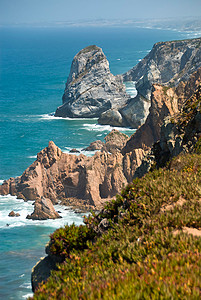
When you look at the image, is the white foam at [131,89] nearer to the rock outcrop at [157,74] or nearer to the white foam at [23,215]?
the rock outcrop at [157,74]

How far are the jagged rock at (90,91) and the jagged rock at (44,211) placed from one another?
6727 cm

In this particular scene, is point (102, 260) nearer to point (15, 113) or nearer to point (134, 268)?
point (134, 268)

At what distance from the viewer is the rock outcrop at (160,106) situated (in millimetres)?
50384

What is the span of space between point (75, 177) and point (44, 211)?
24.9ft

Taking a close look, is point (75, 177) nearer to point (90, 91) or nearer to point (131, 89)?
point (90, 91)

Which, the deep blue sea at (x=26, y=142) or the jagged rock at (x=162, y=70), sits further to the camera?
the jagged rock at (x=162, y=70)

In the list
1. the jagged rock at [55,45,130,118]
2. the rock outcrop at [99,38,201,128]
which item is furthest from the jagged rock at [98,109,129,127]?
the jagged rock at [55,45,130,118]

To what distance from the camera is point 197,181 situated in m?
11.7

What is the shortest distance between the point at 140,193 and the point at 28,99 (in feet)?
439

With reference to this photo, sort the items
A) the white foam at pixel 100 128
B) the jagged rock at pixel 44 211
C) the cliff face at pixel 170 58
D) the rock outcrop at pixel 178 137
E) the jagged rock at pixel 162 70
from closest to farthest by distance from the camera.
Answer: the rock outcrop at pixel 178 137 < the jagged rock at pixel 44 211 < the jagged rock at pixel 162 70 < the white foam at pixel 100 128 < the cliff face at pixel 170 58

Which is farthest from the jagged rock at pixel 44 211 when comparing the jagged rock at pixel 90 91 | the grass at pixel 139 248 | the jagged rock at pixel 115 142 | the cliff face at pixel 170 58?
the cliff face at pixel 170 58

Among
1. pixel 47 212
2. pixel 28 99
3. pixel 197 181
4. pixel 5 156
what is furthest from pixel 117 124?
pixel 197 181

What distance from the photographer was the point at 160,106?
172ft

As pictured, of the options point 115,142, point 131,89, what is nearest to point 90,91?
point 131,89
